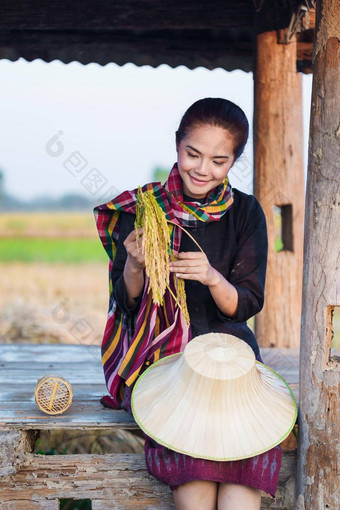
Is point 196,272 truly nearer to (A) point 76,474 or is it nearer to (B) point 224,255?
(B) point 224,255

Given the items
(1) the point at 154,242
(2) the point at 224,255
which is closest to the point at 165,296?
(2) the point at 224,255

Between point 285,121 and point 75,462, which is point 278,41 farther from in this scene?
point 75,462

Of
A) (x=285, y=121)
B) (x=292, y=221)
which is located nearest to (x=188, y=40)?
(x=285, y=121)

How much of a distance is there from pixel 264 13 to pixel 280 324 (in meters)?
2.21

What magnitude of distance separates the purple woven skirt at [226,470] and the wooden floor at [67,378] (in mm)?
472

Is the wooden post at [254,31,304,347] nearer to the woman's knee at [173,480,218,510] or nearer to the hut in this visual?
the hut

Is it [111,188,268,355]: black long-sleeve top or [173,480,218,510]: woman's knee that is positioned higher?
[111,188,268,355]: black long-sleeve top

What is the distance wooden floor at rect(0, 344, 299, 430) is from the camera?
3.00 m

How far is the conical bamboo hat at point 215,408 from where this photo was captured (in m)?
2.42

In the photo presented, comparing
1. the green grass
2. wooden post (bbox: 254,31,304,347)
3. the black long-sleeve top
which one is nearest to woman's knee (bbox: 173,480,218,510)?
the black long-sleeve top

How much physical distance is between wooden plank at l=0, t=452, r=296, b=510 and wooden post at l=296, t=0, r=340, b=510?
0.26 meters

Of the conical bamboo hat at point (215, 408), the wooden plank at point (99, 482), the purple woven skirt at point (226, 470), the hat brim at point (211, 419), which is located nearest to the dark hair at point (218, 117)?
the conical bamboo hat at point (215, 408)

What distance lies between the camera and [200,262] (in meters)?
2.52

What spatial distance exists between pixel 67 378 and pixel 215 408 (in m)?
1.60
